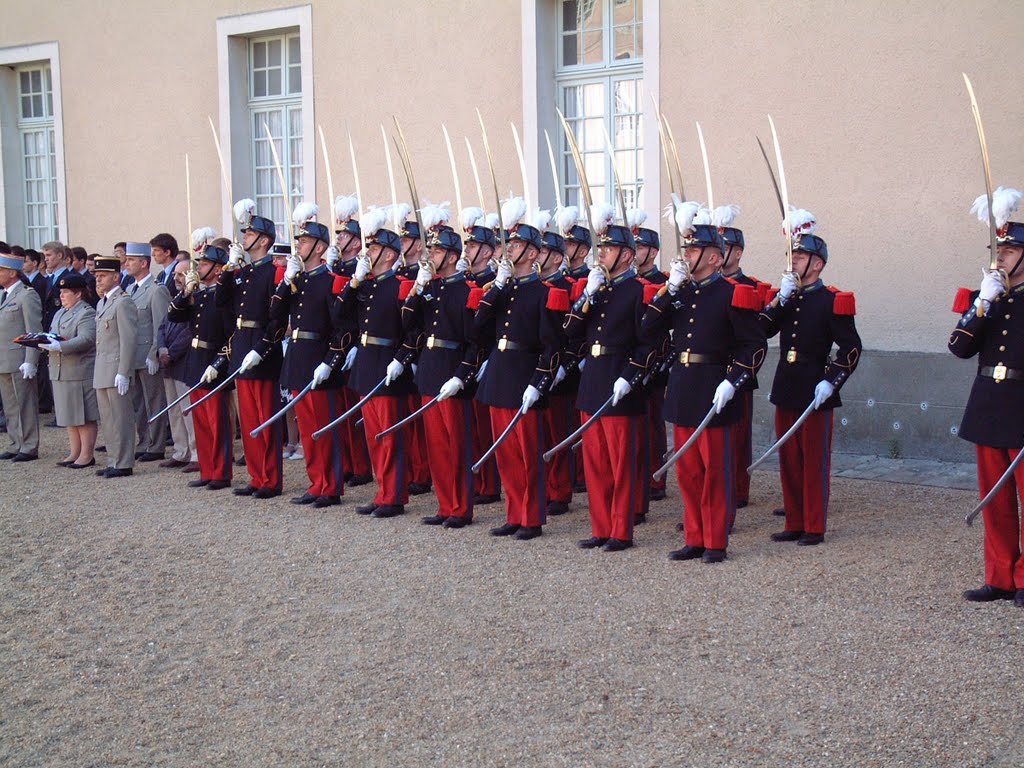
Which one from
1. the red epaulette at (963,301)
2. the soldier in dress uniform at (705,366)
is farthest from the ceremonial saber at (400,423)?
the red epaulette at (963,301)

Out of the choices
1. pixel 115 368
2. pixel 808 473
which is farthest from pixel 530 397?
pixel 115 368

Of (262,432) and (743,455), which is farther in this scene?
(262,432)

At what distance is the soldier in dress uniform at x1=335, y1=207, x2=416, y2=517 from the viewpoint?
795 cm

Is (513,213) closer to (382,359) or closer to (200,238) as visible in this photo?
(382,359)

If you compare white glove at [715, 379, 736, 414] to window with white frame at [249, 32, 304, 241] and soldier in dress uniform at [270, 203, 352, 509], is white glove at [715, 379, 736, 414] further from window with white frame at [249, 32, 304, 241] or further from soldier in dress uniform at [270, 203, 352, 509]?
window with white frame at [249, 32, 304, 241]

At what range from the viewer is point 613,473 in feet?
23.0

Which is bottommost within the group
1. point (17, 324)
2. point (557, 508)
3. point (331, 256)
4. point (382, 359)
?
point (557, 508)

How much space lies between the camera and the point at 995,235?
579 cm

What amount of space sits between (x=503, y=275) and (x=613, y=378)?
96 cm

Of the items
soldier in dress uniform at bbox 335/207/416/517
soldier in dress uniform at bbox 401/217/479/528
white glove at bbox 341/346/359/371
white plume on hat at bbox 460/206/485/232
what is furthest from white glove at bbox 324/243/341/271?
white plume on hat at bbox 460/206/485/232

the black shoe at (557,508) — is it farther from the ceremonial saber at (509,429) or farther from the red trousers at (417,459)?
the red trousers at (417,459)

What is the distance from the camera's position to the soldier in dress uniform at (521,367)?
7.30m

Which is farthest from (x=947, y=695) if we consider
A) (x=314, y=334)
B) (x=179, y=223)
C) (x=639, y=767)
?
(x=179, y=223)

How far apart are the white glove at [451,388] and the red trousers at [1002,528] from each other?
119 inches
